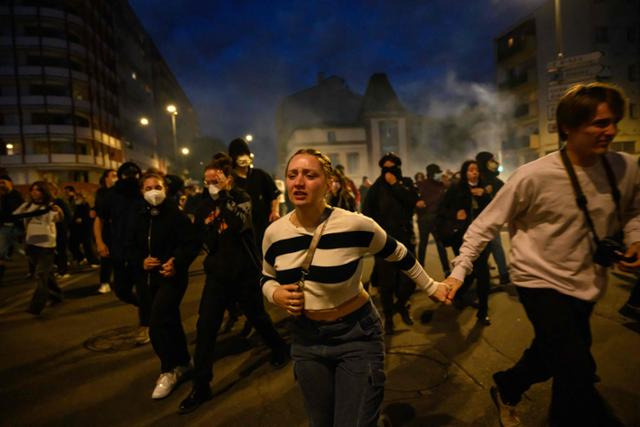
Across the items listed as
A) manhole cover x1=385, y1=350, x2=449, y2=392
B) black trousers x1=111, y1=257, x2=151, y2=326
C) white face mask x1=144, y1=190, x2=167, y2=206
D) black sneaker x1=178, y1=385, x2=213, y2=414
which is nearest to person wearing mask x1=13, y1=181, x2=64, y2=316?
black trousers x1=111, y1=257, x2=151, y2=326

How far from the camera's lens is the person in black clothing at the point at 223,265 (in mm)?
3701

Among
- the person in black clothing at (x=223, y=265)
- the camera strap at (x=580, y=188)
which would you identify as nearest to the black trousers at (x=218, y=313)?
the person in black clothing at (x=223, y=265)

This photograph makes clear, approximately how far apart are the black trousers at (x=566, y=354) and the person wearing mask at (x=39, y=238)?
22.8 feet

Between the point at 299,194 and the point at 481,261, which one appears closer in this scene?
the point at 299,194

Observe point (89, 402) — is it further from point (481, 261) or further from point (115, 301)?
point (481, 261)

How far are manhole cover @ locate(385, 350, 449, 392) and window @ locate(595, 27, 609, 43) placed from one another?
131ft

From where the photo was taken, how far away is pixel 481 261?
530cm

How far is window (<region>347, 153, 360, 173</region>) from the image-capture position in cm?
5188

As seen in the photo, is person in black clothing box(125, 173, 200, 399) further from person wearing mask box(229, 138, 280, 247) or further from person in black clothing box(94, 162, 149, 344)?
person wearing mask box(229, 138, 280, 247)


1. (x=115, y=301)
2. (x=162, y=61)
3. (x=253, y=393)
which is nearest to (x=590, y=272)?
(x=253, y=393)

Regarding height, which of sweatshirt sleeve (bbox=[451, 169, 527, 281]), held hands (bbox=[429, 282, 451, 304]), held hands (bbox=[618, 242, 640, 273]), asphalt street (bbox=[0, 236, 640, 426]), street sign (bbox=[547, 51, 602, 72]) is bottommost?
asphalt street (bbox=[0, 236, 640, 426])

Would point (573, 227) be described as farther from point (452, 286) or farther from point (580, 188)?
point (452, 286)

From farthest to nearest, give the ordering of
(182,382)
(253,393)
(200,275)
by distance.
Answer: (200,275) → (182,382) → (253,393)

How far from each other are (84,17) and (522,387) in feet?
187
